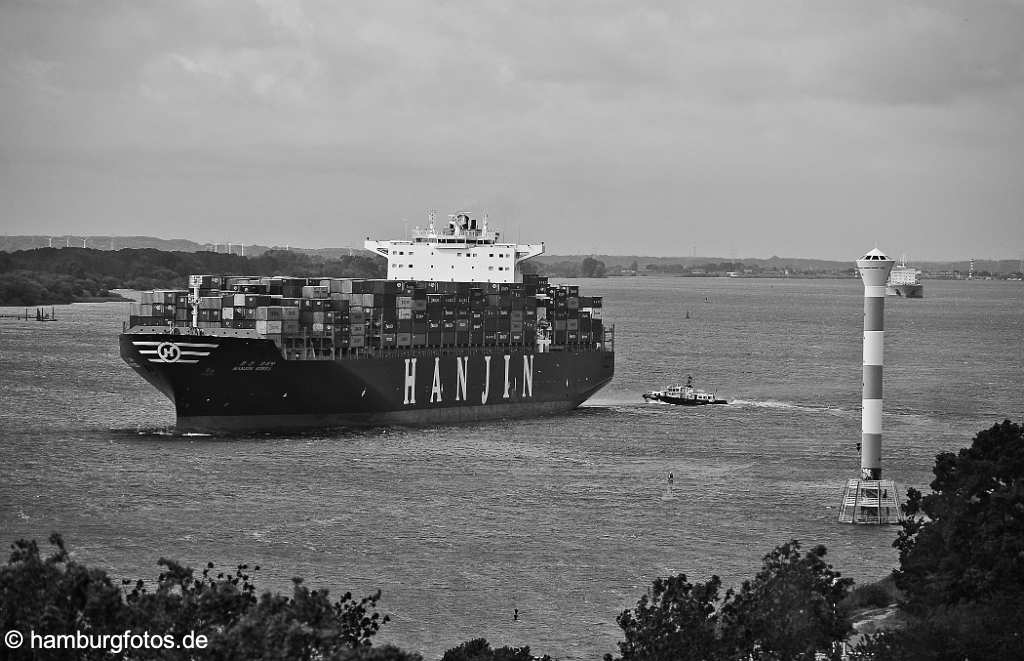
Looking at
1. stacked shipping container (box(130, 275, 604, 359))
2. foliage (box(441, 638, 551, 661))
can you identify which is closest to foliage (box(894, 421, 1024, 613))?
foliage (box(441, 638, 551, 661))

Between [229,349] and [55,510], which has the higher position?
[229,349]

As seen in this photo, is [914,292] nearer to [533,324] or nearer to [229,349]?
[533,324]

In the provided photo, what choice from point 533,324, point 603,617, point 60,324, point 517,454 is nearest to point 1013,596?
point 603,617

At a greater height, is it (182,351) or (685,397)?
(182,351)

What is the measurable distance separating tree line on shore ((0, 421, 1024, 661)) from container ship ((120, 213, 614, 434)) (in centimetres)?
2111

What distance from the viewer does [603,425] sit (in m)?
52.2

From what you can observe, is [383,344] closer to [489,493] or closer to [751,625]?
[489,493]

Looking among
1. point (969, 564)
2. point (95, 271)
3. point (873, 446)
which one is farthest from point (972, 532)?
point (95, 271)

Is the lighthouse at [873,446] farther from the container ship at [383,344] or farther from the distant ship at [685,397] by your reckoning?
the distant ship at [685,397]

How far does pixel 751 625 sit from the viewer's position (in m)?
18.7

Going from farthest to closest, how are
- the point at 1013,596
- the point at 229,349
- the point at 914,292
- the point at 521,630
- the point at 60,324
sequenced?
1. the point at 914,292
2. the point at 60,324
3. the point at 229,349
4. the point at 521,630
5. the point at 1013,596

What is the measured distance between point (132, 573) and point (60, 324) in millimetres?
83519

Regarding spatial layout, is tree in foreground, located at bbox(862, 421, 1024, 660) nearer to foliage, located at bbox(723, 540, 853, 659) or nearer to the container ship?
foliage, located at bbox(723, 540, 853, 659)

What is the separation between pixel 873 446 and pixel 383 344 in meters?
21.1
